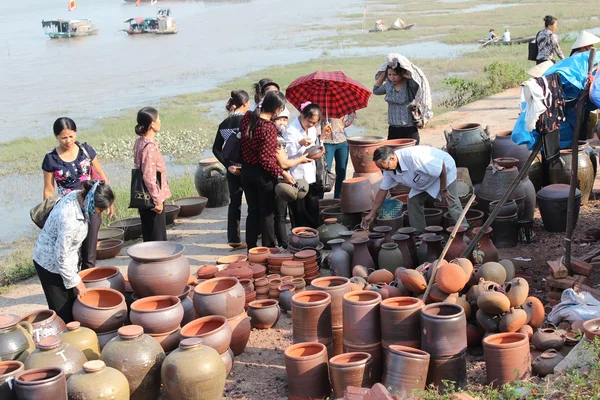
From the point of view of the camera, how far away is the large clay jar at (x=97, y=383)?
436 cm

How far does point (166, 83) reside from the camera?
2508cm

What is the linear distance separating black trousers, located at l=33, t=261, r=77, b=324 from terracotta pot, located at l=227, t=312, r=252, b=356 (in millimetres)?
1151

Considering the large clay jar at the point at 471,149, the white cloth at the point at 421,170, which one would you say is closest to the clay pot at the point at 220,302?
the white cloth at the point at 421,170

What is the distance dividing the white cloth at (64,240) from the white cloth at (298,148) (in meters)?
2.78

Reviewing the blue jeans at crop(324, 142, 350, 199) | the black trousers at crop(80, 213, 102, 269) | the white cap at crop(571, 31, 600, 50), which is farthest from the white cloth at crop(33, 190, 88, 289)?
the white cap at crop(571, 31, 600, 50)

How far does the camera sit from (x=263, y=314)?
5836mm

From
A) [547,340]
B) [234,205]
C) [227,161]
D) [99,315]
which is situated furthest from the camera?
[234,205]

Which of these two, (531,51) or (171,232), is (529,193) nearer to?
(171,232)

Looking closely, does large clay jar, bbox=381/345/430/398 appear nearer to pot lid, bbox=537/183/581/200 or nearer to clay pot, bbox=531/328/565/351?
clay pot, bbox=531/328/565/351

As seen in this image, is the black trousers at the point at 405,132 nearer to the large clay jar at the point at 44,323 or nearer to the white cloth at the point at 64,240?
the white cloth at the point at 64,240

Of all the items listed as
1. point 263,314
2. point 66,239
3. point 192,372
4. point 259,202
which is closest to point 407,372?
point 192,372

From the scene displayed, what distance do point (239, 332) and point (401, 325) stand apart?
4.28ft

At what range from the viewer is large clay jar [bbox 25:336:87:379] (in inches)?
177

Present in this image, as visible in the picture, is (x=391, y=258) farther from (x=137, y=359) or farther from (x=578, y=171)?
(x=578, y=171)
